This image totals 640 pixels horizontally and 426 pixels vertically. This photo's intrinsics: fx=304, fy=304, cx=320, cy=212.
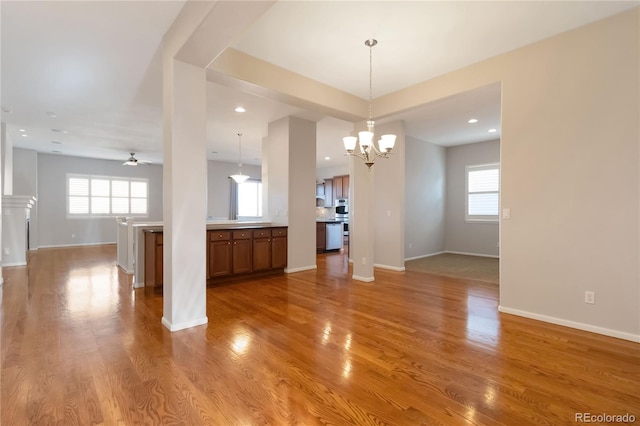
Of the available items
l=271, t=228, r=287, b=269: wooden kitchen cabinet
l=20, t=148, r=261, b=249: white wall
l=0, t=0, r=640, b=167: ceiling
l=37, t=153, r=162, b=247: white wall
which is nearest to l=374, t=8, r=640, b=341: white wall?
l=0, t=0, r=640, b=167: ceiling

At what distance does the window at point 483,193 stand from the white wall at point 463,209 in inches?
4.5

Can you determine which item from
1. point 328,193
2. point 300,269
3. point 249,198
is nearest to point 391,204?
point 300,269

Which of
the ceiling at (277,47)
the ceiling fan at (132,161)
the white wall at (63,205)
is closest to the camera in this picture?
the ceiling at (277,47)

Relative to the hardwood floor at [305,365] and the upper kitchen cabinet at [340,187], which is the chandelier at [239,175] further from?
the hardwood floor at [305,365]

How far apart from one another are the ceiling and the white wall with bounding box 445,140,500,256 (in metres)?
1.84

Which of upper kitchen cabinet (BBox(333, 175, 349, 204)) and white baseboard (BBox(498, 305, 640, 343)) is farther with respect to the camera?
upper kitchen cabinet (BBox(333, 175, 349, 204))

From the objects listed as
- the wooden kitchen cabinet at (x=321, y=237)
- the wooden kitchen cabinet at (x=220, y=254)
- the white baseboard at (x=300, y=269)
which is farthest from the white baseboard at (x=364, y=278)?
the wooden kitchen cabinet at (x=321, y=237)

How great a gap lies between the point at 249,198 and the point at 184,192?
867 centimetres

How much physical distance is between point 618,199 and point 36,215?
12301 mm

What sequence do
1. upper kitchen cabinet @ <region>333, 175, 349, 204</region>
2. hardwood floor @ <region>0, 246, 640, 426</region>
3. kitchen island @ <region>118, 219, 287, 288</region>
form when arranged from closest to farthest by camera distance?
hardwood floor @ <region>0, 246, 640, 426</region>
kitchen island @ <region>118, 219, 287, 288</region>
upper kitchen cabinet @ <region>333, 175, 349, 204</region>

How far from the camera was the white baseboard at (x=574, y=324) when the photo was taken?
108 inches

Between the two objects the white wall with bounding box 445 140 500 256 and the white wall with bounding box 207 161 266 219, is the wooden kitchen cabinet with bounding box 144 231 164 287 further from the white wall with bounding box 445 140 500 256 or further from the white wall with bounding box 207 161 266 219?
the white wall with bounding box 445 140 500 256

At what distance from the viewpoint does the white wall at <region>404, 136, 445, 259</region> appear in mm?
6887

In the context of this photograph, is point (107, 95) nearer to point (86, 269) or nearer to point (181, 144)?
point (181, 144)
